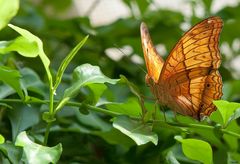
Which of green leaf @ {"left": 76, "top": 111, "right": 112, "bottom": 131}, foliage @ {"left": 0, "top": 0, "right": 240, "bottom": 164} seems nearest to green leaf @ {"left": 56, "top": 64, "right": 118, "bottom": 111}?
foliage @ {"left": 0, "top": 0, "right": 240, "bottom": 164}

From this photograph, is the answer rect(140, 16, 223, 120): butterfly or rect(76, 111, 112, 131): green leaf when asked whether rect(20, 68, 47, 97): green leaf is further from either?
rect(140, 16, 223, 120): butterfly

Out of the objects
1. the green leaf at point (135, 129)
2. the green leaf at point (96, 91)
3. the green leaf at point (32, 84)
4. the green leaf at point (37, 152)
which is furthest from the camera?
the green leaf at point (32, 84)

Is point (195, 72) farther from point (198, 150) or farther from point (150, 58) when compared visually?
point (198, 150)

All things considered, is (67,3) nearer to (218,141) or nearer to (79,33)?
(79,33)

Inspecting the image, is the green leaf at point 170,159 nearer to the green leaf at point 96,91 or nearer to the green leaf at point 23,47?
the green leaf at point 96,91

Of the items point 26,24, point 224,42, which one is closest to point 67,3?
point 26,24

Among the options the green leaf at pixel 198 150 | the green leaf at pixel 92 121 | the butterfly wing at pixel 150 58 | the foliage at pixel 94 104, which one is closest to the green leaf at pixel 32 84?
the foliage at pixel 94 104

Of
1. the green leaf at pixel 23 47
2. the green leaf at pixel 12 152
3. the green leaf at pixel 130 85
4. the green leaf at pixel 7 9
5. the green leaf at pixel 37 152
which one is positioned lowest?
the green leaf at pixel 12 152
